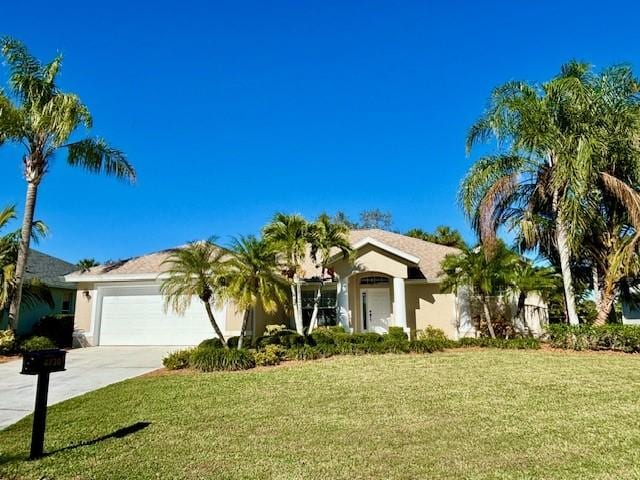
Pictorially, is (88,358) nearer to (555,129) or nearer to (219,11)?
(219,11)

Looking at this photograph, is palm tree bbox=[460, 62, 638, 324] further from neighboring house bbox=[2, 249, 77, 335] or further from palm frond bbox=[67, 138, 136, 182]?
neighboring house bbox=[2, 249, 77, 335]

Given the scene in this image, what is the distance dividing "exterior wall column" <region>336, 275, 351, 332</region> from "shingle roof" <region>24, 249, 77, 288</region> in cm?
1625

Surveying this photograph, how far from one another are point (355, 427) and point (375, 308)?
44.5 feet

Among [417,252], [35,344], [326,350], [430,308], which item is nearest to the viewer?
[326,350]

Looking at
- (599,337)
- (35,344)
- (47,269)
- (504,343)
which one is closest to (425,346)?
(504,343)

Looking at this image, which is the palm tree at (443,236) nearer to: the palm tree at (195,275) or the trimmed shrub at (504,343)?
the trimmed shrub at (504,343)

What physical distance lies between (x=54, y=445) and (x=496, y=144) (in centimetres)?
1616

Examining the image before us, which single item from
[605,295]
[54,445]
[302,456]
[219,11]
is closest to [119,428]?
[54,445]

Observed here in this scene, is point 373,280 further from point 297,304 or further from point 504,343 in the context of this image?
point 504,343

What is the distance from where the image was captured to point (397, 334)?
16438mm

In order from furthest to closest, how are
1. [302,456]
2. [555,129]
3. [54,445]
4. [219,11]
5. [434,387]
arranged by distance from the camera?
[555,129] → [219,11] → [434,387] → [54,445] → [302,456]

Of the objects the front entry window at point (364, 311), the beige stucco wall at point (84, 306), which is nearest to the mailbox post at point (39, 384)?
the beige stucco wall at point (84, 306)

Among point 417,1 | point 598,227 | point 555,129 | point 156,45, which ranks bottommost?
point 598,227

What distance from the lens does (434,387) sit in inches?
361
